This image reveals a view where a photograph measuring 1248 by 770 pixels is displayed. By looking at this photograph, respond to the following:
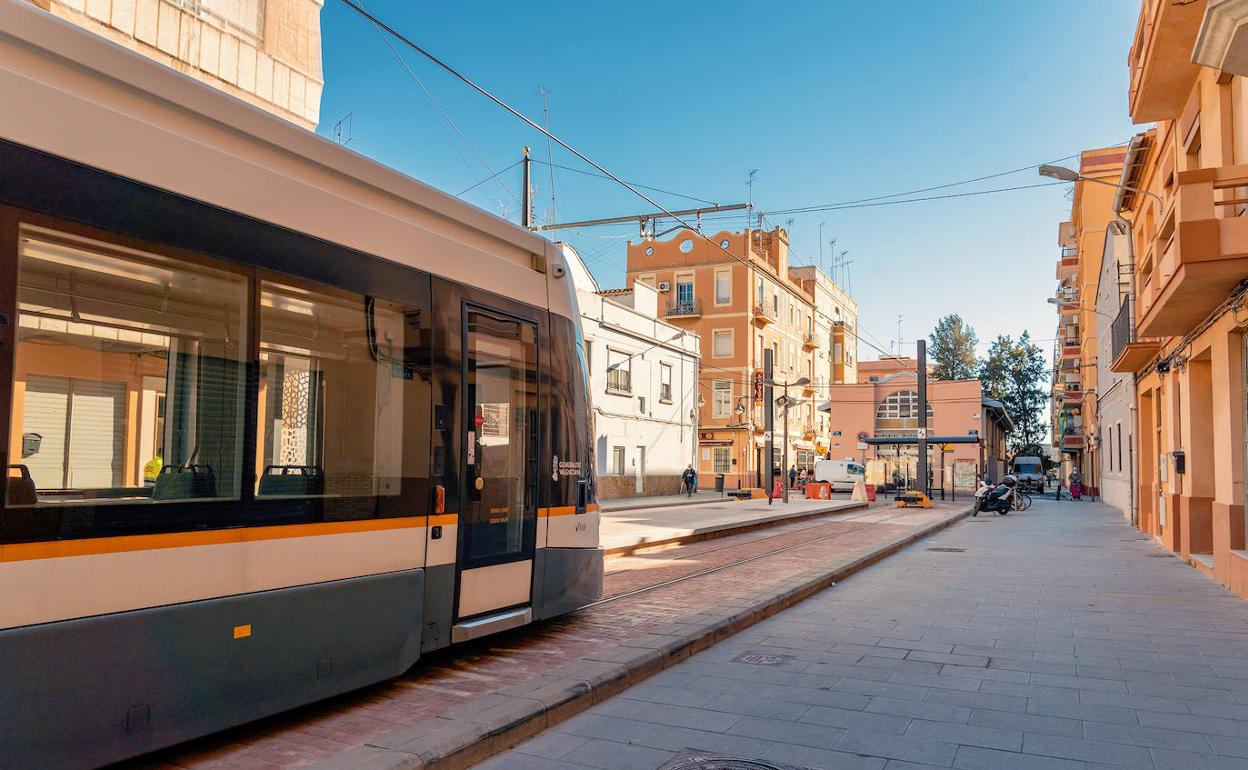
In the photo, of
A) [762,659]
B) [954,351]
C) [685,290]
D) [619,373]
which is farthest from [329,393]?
[954,351]

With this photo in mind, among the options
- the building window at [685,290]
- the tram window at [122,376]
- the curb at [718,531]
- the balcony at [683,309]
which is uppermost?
the building window at [685,290]

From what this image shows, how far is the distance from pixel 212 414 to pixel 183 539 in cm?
66

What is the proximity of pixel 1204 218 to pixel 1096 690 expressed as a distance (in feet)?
19.2

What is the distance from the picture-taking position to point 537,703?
5.45 m

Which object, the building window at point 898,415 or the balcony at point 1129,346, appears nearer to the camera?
the balcony at point 1129,346

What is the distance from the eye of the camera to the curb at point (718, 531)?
1476 centimetres

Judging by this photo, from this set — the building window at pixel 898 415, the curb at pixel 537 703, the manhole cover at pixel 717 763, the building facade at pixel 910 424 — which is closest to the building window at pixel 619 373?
the building facade at pixel 910 424

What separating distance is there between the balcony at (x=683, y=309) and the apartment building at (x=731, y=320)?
0.20 ft

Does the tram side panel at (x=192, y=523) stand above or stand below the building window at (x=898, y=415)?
below

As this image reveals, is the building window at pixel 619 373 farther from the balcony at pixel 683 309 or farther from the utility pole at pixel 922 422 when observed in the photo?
the balcony at pixel 683 309

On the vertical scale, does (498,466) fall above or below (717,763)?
above

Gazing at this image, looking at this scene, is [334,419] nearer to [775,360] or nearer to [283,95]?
[283,95]

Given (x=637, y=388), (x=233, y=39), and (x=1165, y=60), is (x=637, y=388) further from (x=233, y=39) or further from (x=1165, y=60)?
(x=1165, y=60)

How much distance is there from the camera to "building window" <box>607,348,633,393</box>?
35.1m
